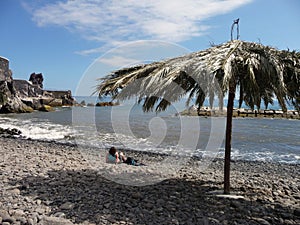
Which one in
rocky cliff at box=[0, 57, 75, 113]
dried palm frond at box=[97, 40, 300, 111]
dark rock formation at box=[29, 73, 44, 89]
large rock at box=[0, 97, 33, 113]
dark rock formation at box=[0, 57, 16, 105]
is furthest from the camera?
dark rock formation at box=[29, 73, 44, 89]

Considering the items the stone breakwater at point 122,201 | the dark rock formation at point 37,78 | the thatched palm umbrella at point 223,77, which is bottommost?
the stone breakwater at point 122,201

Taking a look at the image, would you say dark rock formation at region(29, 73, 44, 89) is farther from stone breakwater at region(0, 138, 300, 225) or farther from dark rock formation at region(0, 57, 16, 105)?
stone breakwater at region(0, 138, 300, 225)

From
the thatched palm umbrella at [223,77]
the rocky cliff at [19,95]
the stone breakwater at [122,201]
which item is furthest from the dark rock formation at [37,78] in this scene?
the thatched palm umbrella at [223,77]

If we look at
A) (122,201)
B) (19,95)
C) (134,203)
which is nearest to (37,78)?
(19,95)

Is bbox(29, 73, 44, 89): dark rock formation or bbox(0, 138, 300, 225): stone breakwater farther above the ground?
bbox(29, 73, 44, 89): dark rock formation

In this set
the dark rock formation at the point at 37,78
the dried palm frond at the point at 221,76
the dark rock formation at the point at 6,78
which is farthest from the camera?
the dark rock formation at the point at 37,78

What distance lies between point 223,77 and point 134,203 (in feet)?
7.41

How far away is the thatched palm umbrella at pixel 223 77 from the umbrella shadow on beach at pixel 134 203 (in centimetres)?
77

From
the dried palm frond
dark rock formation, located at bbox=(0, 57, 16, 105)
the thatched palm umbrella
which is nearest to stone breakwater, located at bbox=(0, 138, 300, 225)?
the thatched palm umbrella

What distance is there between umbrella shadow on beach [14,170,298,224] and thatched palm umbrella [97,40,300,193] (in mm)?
768

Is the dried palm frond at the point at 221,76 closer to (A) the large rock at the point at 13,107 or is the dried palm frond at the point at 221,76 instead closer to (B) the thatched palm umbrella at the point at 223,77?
(B) the thatched palm umbrella at the point at 223,77

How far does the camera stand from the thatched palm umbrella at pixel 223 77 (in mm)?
3576

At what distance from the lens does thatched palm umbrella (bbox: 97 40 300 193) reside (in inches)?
141

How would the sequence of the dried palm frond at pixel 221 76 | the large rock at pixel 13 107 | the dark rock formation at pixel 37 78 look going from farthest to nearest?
1. the dark rock formation at pixel 37 78
2. the large rock at pixel 13 107
3. the dried palm frond at pixel 221 76
